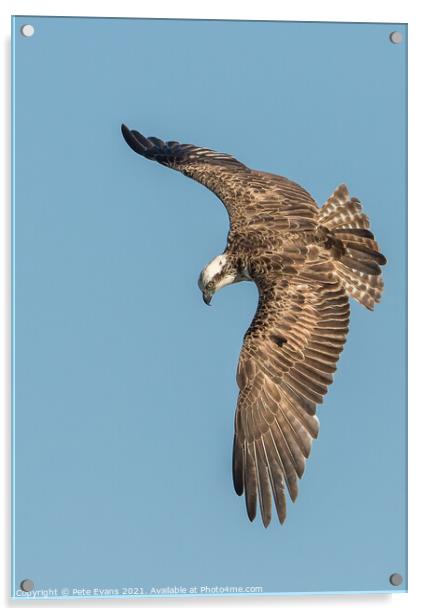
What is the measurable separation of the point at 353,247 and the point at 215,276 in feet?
2.04

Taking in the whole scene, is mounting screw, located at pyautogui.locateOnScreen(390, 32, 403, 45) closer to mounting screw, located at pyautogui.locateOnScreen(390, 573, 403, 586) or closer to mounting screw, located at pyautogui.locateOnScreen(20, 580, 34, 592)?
mounting screw, located at pyautogui.locateOnScreen(390, 573, 403, 586)

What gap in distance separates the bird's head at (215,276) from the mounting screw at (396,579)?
1.39 meters

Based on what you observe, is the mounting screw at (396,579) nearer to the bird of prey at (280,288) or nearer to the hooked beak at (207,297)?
the bird of prey at (280,288)

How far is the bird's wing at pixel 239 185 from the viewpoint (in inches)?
244

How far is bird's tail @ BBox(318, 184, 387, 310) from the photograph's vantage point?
617 centimetres

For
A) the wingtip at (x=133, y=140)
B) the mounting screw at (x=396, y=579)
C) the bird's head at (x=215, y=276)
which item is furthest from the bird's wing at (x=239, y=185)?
the mounting screw at (x=396, y=579)

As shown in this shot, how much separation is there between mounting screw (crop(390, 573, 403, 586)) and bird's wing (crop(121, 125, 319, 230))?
1525 millimetres

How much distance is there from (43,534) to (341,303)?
5.13 ft

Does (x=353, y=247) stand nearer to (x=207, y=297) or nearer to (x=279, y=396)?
(x=207, y=297)

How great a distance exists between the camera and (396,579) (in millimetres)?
6113

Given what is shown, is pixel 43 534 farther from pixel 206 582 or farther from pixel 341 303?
pixel 341 303

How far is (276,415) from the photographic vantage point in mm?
5840

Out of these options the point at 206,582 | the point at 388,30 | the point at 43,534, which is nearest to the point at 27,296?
the point at 43,534

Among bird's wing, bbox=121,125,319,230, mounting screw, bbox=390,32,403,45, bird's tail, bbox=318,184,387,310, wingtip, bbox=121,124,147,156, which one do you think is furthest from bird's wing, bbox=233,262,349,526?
mounting screw, bbox=390,32,403,45
